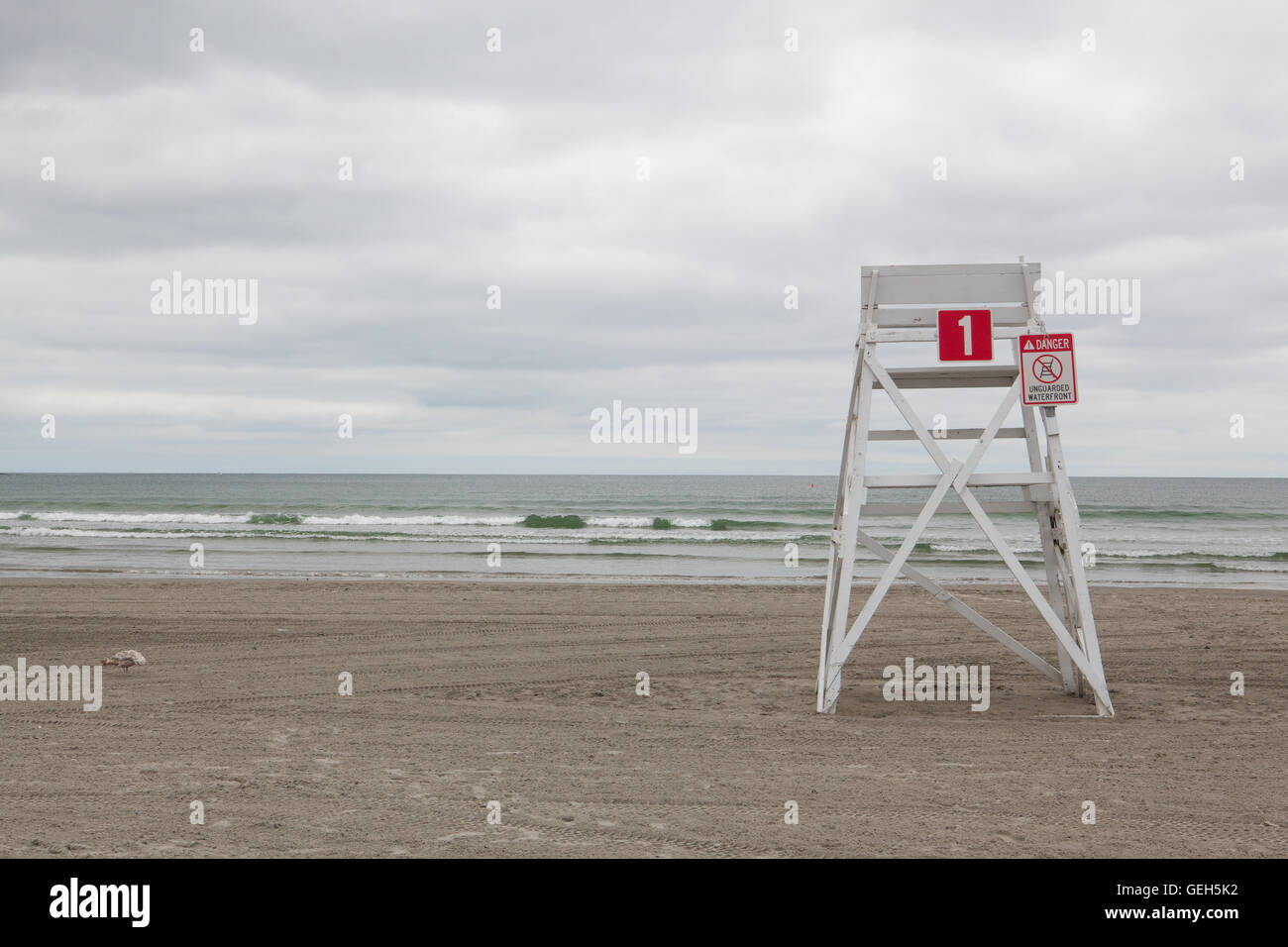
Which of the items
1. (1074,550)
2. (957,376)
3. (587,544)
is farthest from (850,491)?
(587,544)

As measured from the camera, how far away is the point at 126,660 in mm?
9555

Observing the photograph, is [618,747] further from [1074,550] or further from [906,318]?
[906,318]

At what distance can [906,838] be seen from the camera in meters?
4.81

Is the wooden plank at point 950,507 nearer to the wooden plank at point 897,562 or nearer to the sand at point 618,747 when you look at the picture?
the wooden plank at point 897,562

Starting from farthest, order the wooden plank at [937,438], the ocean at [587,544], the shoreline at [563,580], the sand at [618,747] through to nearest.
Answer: the ocean at [587,544], the shoreline at [563,580], the wooden plank at [937,438], the sand at [618,747]

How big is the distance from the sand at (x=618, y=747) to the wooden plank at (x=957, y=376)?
2.52 metres

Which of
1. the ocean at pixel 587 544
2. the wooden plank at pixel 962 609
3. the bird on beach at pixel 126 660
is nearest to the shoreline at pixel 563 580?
the ocean at pixel 587 544

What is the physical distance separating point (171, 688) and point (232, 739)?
217 cm

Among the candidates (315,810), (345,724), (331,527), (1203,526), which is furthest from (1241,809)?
(1203,526)

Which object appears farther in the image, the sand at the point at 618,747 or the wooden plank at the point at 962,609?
the wooden plank at the point at 962,609

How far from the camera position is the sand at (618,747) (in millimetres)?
4875

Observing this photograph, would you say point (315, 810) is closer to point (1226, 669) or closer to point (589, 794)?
point (589, 794)

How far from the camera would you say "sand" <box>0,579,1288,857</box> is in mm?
4875

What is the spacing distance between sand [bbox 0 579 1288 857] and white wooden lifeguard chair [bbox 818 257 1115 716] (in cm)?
74
